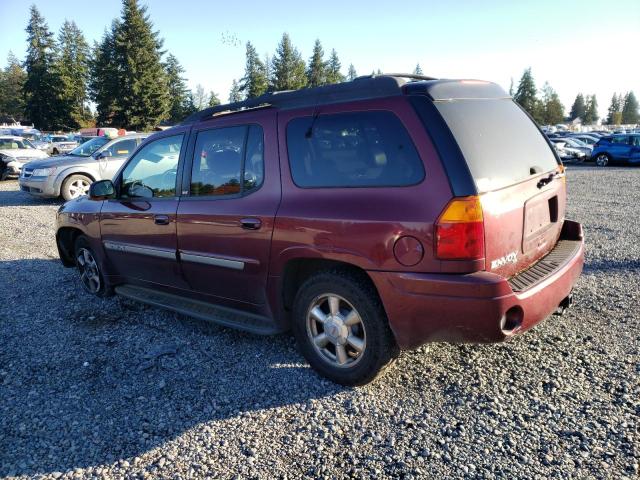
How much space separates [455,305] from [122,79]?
201ft

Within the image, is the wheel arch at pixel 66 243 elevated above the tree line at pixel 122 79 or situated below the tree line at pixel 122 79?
below

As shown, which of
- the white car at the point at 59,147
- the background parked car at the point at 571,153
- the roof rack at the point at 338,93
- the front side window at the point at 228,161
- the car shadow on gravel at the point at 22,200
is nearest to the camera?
the roof rack at the point at 338,93

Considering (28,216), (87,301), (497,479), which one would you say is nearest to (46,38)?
(28,216)

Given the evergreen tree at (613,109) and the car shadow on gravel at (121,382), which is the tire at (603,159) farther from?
the evergreen tree at (613,109)

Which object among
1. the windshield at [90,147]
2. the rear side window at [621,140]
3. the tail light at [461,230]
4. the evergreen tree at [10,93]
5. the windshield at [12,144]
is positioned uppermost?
the evergreen tree at [10,93]

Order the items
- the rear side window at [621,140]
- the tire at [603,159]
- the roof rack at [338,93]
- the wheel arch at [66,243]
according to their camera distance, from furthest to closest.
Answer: the tire at [603,159] → the rear side window at [621,140] → the wheel arch at [66,243] → the roof rack at [338,93]

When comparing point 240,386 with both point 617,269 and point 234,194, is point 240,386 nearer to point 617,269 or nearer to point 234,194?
point 234,194

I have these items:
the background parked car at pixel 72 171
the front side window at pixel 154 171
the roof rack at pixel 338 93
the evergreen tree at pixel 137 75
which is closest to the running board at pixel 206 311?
the front side window at pixel 154 171

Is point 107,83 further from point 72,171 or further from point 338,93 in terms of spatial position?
point 338,93

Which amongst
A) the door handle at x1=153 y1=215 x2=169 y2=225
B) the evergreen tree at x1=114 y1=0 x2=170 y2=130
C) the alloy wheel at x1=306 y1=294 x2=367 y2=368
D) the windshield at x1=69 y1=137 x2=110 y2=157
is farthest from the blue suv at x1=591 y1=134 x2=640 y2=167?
the evergreen tree at x1=114 y1=0 x2=170 y2=130

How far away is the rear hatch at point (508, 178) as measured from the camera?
2.66 m

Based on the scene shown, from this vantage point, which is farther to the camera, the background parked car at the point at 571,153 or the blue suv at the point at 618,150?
the background parked car at the point at 571,153

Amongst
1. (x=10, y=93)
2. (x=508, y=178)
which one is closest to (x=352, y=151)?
(x=508, y=178)

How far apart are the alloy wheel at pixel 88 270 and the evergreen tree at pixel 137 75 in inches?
2150
